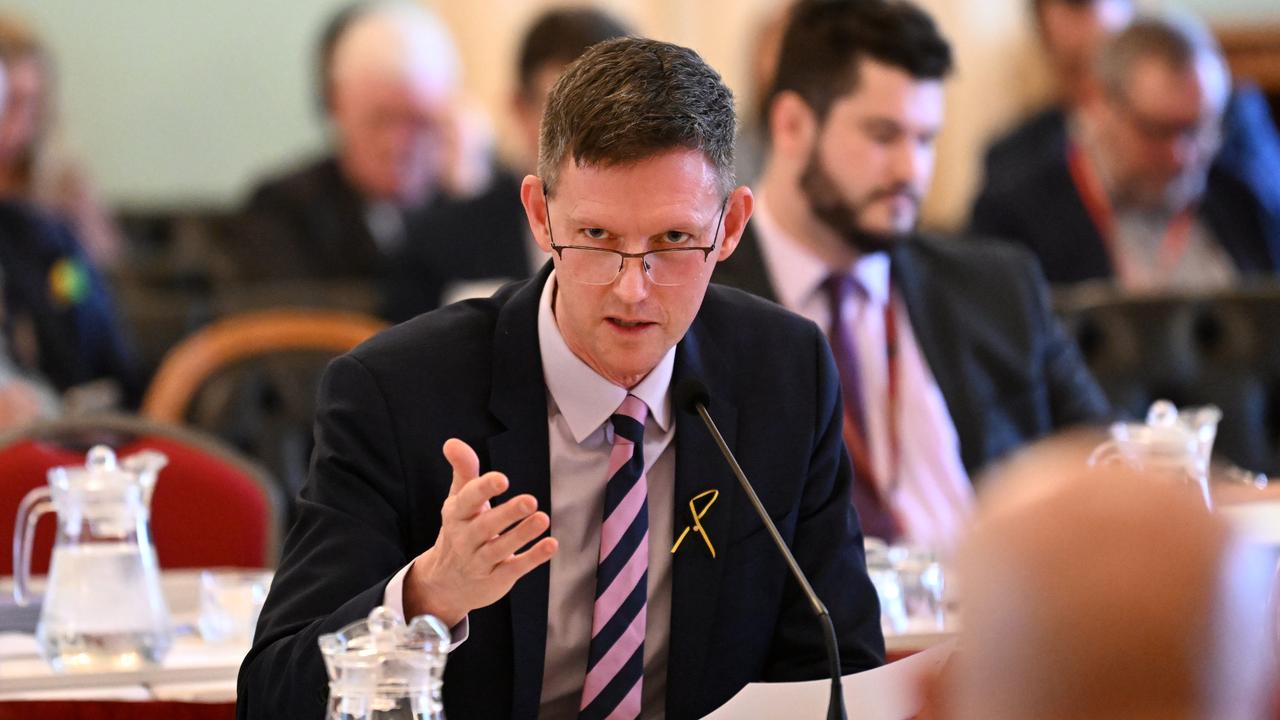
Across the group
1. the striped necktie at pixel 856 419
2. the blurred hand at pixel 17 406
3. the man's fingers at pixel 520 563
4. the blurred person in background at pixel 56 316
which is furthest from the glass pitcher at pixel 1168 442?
the blurred person in background at pixel 56 316

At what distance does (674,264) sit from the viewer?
1.84 m

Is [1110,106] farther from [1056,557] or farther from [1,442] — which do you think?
[1056,557]

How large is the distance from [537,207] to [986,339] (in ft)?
4.86

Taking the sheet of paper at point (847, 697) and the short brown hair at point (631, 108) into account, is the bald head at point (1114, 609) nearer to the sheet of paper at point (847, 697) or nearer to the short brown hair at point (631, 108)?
the sheet of paper at point (847, 697)

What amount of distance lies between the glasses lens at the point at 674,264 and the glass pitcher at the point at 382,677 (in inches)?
20.8

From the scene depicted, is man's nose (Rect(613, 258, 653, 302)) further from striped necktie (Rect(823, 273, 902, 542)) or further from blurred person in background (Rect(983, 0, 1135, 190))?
blurred person in background (Rect(983, 0, 1135, 190))

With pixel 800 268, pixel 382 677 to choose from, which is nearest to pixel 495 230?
pixel 800 268

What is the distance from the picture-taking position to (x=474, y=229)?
14.4 feet

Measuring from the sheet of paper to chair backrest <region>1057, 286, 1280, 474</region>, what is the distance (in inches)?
81.3

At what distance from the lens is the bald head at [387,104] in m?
5.46

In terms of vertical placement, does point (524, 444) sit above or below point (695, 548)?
above

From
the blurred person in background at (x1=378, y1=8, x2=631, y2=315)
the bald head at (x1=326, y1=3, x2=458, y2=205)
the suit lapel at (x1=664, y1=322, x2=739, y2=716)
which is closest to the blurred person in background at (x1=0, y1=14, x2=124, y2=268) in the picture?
the bald head at (x1=326, y1=3, x2=458, y2=205)

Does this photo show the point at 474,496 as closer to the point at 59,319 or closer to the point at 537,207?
the point at 537,207

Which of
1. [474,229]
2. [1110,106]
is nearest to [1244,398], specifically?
[1110,106]
